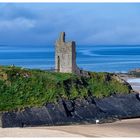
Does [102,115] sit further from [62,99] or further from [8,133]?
[8,133]

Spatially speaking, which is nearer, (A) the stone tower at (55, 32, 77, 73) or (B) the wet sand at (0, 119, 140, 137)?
(B) the wet sand at (0, 119, 140, 137)

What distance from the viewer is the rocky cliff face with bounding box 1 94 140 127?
27422 millimetres

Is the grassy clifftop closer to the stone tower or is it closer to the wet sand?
the wet sand

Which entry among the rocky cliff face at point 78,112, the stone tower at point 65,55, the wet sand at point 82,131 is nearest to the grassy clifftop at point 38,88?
the rocky cliff face at point 78,112

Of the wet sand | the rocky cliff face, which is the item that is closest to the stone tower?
the rocky cliff face

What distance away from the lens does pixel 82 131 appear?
2611 cm

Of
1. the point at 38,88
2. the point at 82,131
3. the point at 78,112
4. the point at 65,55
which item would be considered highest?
the point at 65,55

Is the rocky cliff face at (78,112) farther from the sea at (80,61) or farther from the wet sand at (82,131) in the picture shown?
the sea at (80,61)

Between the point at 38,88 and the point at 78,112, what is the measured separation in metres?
1.90

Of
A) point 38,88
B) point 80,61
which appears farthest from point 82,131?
point 80,61

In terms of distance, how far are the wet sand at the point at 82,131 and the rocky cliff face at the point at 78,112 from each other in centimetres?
72

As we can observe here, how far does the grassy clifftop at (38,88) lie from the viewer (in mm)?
28406

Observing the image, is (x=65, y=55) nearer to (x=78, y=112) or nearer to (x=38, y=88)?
(x=38, y=88)

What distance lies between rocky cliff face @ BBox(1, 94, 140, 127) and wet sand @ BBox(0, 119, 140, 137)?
72 centimetres
